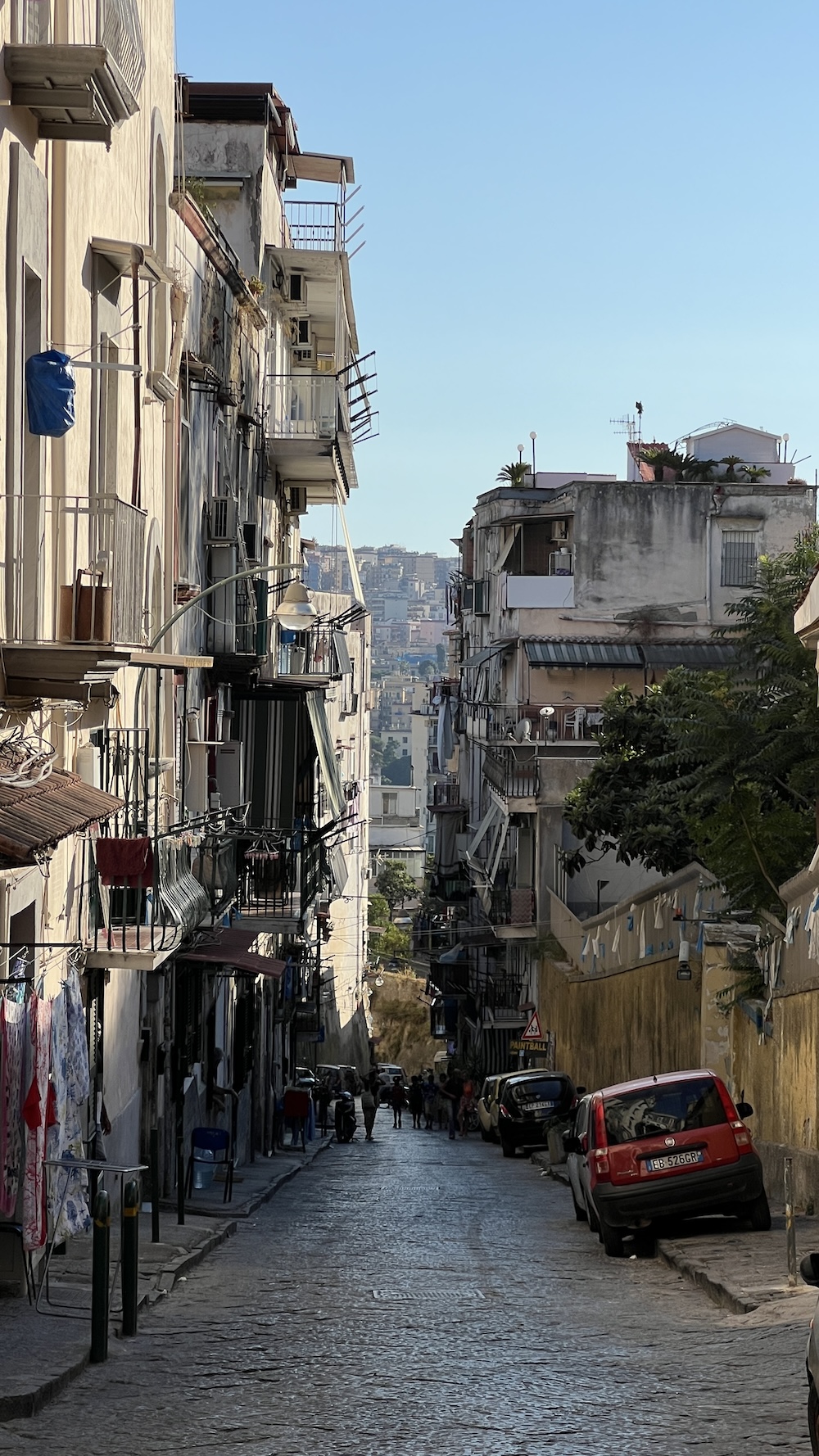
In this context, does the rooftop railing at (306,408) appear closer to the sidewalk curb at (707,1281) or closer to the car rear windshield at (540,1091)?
the car rear windshield at (540,1091)

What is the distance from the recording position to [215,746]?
3184 cm

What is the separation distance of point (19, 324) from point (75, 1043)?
4911 millimetres

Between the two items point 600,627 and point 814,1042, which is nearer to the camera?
point 814,1042

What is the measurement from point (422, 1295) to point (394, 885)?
119 metres

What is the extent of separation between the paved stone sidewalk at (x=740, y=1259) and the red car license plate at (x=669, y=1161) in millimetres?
652

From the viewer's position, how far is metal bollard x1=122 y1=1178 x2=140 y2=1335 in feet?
41.1

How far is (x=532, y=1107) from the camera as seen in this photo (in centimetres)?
3750

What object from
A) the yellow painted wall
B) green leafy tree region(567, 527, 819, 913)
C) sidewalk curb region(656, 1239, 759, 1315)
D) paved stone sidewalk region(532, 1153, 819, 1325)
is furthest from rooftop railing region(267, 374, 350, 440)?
sidewalk curb region(656, 1239, 759, 1315)

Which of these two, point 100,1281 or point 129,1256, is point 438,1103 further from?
point 100,1281

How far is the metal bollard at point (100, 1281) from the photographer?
11.2 metres

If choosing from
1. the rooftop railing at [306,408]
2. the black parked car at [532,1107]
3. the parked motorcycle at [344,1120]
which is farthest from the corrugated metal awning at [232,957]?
the parked motorcycle at [344,1120]

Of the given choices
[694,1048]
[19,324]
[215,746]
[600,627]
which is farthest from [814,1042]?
[600,627]

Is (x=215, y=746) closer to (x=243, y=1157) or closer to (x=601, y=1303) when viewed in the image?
(x=243, y=1157)

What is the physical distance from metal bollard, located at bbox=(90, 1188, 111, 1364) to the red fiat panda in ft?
24.1
